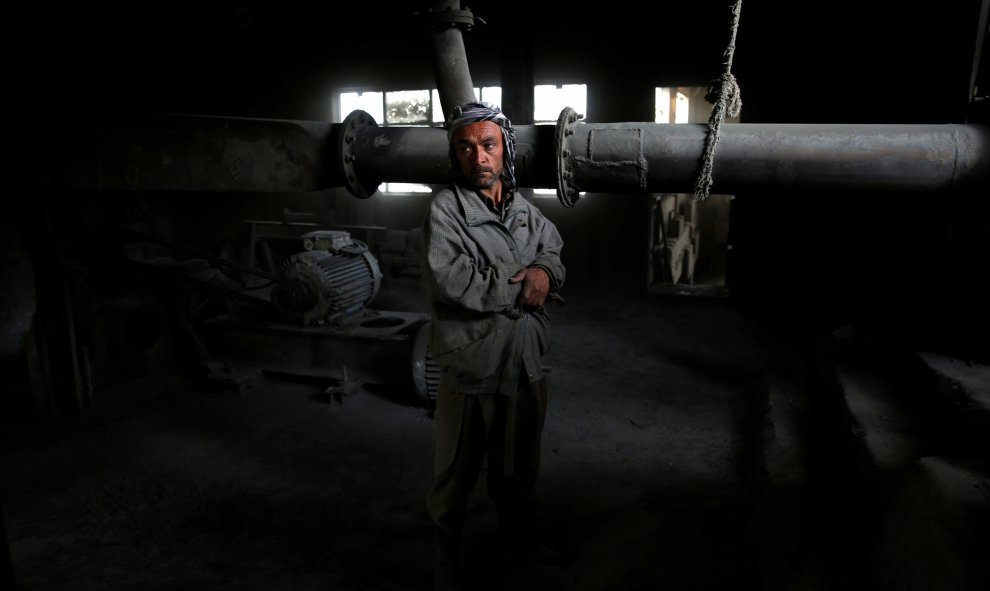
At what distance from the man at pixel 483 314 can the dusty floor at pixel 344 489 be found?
609mm

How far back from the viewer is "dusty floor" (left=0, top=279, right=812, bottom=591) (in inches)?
125

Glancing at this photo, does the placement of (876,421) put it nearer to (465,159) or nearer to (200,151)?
(465,159)

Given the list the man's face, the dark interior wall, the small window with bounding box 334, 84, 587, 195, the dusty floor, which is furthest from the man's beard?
the small window with bounding box 334, 84, 587, 195

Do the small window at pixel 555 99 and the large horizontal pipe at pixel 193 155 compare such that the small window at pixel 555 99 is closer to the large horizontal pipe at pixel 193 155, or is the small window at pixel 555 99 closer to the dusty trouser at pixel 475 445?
the large horizontal pipe at pixel 193 155

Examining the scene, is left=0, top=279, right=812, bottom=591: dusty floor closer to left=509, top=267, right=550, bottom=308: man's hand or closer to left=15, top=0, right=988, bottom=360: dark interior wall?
left=509, top=267, right=550, bottom=308: man's hand

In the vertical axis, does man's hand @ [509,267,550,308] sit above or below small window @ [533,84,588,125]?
below

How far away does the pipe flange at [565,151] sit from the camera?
288 cm

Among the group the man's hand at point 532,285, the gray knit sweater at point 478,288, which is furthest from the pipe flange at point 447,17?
the man's hand at point 532,285

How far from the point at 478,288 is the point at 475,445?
707 millimetres

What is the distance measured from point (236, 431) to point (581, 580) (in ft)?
9.54

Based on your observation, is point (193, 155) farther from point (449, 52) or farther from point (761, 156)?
point (761, 156)

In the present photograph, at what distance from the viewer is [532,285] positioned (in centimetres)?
264

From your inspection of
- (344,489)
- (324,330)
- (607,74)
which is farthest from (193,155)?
(607,74)

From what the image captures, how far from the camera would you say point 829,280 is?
767 cm
